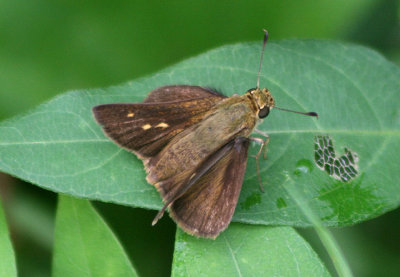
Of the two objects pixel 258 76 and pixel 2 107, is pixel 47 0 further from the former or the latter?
pixel 258 76

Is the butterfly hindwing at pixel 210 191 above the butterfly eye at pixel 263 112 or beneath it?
beneath

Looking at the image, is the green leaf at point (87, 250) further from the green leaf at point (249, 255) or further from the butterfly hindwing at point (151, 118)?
the butterfly hindwing at point (151, 118)

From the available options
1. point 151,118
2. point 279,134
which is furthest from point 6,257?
point 279,134

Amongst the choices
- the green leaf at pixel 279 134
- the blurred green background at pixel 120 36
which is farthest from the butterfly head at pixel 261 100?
the blurred green background at pixel 120 36

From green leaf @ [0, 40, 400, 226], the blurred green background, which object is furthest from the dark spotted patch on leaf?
the blurred green background

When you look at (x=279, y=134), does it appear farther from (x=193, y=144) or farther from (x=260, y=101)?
(x=193, y=144)

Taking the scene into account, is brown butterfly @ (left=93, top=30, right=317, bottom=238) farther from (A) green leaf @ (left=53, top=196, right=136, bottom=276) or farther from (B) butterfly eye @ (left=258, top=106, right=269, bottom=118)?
(A) green leaf @ (left=53, top=196, right=136, bottom=276)

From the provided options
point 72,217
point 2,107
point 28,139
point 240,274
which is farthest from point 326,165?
point 2,107
